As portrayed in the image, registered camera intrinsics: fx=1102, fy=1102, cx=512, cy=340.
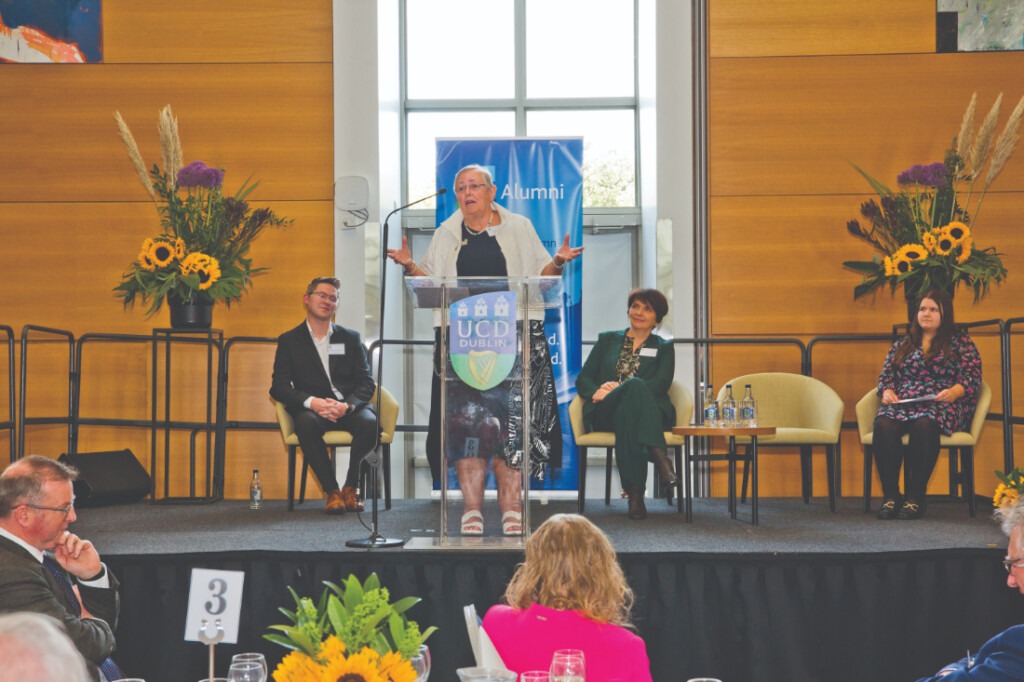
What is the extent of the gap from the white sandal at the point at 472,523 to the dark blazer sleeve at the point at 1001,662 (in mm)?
2005

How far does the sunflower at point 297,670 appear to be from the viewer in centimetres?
174

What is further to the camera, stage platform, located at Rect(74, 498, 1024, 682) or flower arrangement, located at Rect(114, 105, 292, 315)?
flower arrangement, located at Rect(114, 105, 292, 315)

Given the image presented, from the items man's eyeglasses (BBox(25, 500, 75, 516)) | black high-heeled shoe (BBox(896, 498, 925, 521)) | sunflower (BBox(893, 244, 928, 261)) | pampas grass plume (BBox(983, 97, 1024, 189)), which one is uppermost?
pampas grass plume (BBox(983, 97, 1024, 189))

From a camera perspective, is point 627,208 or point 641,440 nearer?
point 641,440

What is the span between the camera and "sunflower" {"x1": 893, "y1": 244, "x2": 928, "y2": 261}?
569cm

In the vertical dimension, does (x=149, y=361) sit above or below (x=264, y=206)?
below

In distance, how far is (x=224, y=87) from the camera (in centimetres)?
689

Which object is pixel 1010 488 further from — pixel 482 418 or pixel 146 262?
pixel 146 262

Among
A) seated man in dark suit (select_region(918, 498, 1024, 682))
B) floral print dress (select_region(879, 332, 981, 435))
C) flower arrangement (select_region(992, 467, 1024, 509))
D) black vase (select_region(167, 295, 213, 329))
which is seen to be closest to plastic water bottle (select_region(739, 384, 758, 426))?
floral print dress (select_region(879, 332, 981, 435))

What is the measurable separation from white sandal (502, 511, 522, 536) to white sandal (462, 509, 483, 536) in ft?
0.30

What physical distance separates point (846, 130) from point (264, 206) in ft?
11.8

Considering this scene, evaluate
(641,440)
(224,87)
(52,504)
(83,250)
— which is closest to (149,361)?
(83,250)

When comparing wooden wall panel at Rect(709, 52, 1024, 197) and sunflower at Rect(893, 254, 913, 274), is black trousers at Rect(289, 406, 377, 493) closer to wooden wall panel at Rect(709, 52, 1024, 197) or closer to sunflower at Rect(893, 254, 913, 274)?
wooden wall panel at Rect(709, 52, 1024, 197)

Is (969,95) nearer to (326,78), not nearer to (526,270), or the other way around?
(526,270)
